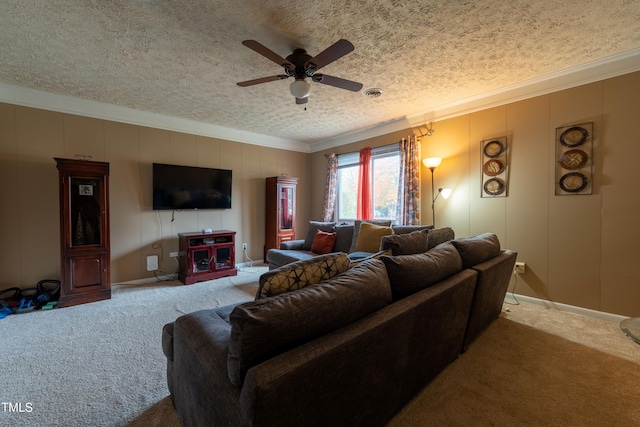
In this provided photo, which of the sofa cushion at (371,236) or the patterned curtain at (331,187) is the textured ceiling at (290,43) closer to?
the sofa cushion at (371,236)

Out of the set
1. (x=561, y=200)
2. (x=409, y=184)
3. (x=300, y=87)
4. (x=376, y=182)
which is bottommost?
(x=561, y=200)

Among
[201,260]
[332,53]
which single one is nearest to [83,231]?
[201,260]

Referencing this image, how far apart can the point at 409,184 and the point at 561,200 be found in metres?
1.78

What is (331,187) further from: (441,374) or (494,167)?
(441,374)

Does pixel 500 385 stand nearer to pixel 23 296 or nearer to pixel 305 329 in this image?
pixel 305 329

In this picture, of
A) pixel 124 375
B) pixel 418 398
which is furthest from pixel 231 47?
pixel 418 398

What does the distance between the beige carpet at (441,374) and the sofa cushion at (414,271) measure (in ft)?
2.26

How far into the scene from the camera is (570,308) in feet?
9.13

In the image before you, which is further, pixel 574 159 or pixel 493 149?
pixel 493 149

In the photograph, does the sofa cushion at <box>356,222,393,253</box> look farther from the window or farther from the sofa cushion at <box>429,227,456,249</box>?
the window

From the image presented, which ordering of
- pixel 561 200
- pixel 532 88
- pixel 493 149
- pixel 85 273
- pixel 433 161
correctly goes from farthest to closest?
pixel 433 161 → pixel 493 149 → pixel 85 273 → pixel 532 88 → pixel 561 200

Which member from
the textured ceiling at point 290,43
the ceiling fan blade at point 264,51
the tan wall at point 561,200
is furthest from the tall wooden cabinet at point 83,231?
the tan wall at point 561,200

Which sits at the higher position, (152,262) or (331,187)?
(331,187)

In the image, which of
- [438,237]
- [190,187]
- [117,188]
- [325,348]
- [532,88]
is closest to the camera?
[325,348]
